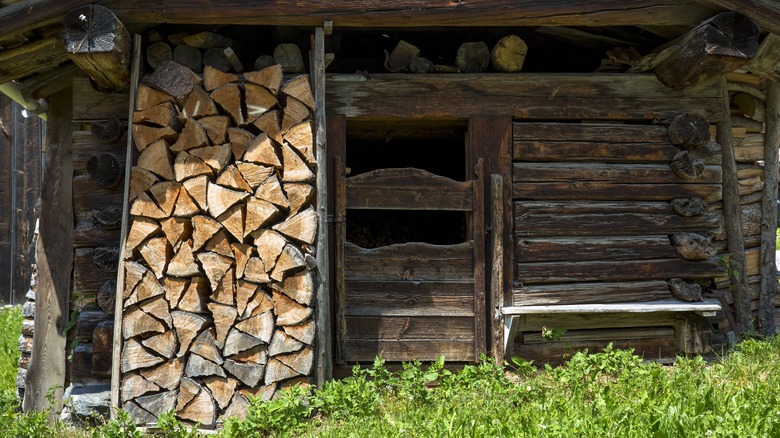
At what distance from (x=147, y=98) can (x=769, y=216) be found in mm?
5289

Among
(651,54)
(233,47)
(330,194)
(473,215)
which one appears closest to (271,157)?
(330,194)

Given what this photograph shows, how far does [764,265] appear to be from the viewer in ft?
19.8

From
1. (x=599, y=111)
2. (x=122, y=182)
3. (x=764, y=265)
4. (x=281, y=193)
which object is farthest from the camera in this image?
(x=764, y=265)

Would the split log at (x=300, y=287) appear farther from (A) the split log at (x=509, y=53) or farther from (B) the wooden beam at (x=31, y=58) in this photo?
(B) the wooden beam at (x=31, y=58)

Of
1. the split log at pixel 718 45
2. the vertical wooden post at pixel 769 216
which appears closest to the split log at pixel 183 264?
the split log at pixel 718 45

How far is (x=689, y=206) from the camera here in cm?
557

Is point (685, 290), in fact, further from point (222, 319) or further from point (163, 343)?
point (163, 343)

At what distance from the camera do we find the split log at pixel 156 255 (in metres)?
4.77

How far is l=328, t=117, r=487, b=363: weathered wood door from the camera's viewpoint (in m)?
5.39

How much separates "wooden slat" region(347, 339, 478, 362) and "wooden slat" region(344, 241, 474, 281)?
50cm

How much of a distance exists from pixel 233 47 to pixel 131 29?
77 cm

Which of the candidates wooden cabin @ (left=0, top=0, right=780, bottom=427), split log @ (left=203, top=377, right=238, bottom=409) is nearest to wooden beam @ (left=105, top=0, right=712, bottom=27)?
wooden cabin @ (left=0, top=0, right=780, bottom=427)

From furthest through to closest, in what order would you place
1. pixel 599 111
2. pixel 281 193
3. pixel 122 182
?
pixel 599 111, pixel 122 182, pixel 281 193

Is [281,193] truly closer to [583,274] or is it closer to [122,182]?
[122,182]
